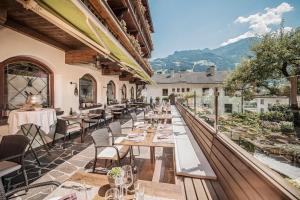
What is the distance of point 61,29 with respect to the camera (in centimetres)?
446

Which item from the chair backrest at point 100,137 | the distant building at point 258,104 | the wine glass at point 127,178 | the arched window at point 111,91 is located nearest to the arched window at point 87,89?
the arched window at point 111,91

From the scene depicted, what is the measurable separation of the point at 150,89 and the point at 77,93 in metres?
25.2

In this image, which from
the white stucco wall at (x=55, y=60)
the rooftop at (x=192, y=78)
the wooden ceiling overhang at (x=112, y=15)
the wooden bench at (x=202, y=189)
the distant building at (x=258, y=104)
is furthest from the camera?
the rooftop at (x=192, y=78)

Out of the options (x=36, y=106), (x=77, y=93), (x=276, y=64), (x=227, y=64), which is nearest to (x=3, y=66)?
(x=36, y=106)

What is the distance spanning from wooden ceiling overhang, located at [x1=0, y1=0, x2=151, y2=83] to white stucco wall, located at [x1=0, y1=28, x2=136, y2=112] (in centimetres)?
24

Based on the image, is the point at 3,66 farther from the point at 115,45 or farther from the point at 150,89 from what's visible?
the point at 150,89

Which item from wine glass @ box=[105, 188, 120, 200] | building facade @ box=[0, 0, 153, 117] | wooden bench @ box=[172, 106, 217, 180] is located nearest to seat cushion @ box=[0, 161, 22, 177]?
building facade @ box=[0, 0, 153, 117]

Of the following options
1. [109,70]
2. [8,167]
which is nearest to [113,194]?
[8,167]

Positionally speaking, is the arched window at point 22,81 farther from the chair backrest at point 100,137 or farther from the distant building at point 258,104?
the distant building at point 258,104

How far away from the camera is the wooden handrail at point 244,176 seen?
3.67ft

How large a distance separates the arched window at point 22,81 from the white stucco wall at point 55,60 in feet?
0.60

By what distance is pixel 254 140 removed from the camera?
206cm

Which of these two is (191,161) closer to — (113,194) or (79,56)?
(113,194)

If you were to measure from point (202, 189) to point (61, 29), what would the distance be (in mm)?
4668
